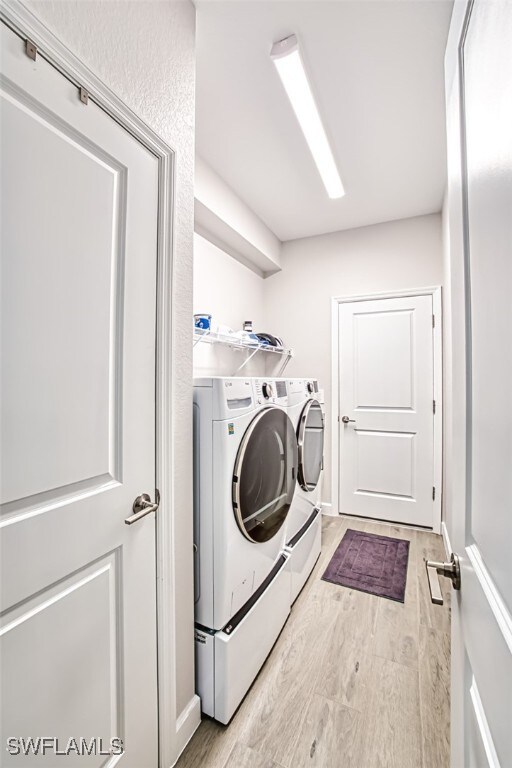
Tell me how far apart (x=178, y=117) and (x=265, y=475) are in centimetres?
145

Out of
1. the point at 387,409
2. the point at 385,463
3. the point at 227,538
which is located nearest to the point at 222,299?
the point at 387,409

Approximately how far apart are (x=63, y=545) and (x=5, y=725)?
1.09 ft

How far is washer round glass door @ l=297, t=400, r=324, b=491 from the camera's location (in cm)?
190

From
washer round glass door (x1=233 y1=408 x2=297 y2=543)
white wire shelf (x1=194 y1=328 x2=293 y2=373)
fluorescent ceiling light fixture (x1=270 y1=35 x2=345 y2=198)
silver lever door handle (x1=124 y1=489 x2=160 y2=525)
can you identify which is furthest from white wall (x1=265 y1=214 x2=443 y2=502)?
silver lever door handle (x1=124 y1=489 x2=160 y2=525)

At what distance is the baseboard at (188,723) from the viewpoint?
112cm

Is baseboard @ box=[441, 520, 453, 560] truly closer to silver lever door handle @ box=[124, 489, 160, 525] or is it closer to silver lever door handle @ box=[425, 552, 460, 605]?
silver lever door handle @ box=[425, 552, 460, 605]

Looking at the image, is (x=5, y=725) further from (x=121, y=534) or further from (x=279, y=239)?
(x=279, y=239)

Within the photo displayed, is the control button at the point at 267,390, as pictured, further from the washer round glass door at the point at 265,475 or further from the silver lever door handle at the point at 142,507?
the silver lever door handle at the point at 142,507

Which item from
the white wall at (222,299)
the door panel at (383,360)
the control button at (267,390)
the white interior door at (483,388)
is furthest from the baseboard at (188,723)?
the door panel at (383,360)

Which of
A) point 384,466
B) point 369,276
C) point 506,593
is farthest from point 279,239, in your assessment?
point 506,593

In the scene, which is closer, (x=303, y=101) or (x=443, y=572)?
(x=443, y=572)

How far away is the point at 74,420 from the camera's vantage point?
2.64 ft

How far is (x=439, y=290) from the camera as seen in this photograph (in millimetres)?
2781

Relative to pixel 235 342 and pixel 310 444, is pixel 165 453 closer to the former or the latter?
pixel 310 444
